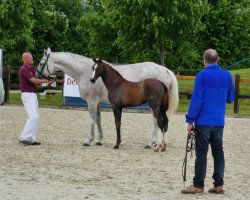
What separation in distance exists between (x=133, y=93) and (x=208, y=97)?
210 inches

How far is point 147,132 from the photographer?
1755 centimetres

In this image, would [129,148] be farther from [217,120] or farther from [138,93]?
[217,120]

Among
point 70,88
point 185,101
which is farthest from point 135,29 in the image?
point 70,88

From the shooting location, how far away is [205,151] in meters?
8.75

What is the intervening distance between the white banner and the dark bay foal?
11.2 metres

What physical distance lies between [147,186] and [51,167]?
2.23m

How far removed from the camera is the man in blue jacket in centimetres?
862

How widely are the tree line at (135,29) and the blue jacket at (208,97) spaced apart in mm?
23251

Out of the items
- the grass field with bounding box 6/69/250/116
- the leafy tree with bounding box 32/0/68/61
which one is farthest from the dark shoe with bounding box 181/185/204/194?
the leafy tree with bounding box 32/0/68/61

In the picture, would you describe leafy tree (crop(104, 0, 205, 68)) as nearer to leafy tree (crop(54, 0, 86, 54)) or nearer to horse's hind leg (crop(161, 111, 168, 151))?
horse's hind leg (crop(161, 111, 168, 151))

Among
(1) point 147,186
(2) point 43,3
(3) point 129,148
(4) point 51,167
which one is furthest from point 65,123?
(2) point 43,3

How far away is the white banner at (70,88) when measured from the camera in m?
25.2

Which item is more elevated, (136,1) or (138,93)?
(136,1)

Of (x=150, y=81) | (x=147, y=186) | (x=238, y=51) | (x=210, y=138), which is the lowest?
(x=147, y=186)
